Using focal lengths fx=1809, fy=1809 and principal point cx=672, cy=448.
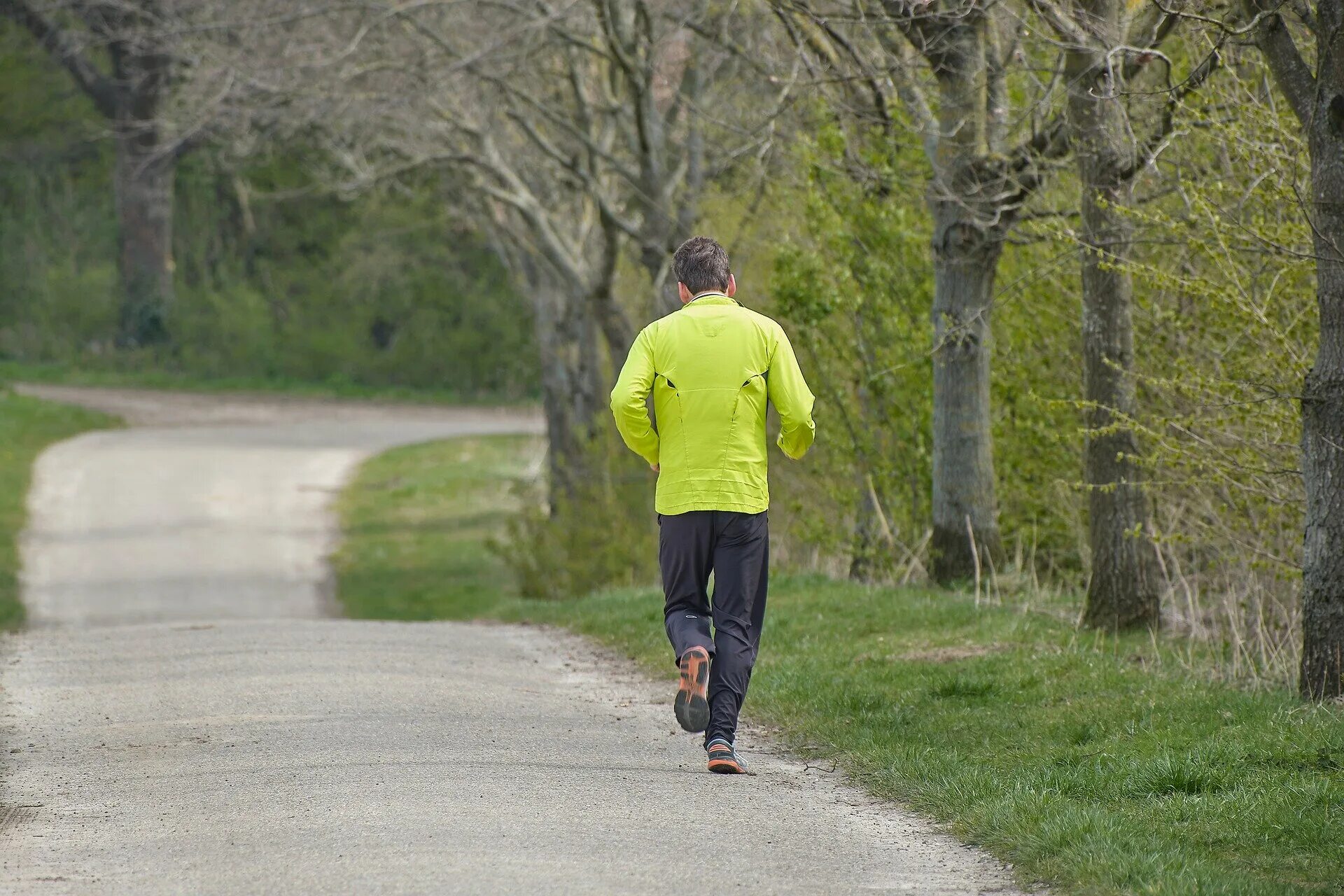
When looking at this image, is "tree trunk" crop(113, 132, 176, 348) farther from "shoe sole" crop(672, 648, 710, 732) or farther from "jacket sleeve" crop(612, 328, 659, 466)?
"shoe sole" crop(672, 648, 710, 732)

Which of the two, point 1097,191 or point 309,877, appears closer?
point 309,877

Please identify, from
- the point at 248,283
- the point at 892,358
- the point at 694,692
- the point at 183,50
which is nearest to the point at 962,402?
the point at 892,358

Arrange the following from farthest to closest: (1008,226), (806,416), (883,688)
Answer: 1. (1008,226)
2. (883,688)
3. (806,416)

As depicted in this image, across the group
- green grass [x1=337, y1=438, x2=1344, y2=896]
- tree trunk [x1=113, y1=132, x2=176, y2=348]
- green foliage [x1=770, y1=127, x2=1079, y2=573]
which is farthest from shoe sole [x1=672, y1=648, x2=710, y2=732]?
tree trunk [x1=113, y1=132, x2=176, y2=348]

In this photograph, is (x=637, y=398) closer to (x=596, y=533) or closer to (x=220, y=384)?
(x=596, y=533)

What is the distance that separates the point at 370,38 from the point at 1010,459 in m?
9.65

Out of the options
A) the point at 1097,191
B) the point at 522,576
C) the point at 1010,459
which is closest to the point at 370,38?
the point at 522,576

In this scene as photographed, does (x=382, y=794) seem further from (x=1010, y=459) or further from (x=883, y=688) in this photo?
(x=1010, y=459)

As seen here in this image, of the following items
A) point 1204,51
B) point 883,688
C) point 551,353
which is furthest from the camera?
point 551,353

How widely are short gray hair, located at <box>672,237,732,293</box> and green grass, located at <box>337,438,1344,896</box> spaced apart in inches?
79.5

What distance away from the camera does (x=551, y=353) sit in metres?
25.1

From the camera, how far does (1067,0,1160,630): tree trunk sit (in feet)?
32.2

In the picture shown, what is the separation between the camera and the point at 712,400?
6.95 meters

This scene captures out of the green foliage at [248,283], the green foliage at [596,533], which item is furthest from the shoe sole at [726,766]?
the green foliage at [248,283]
